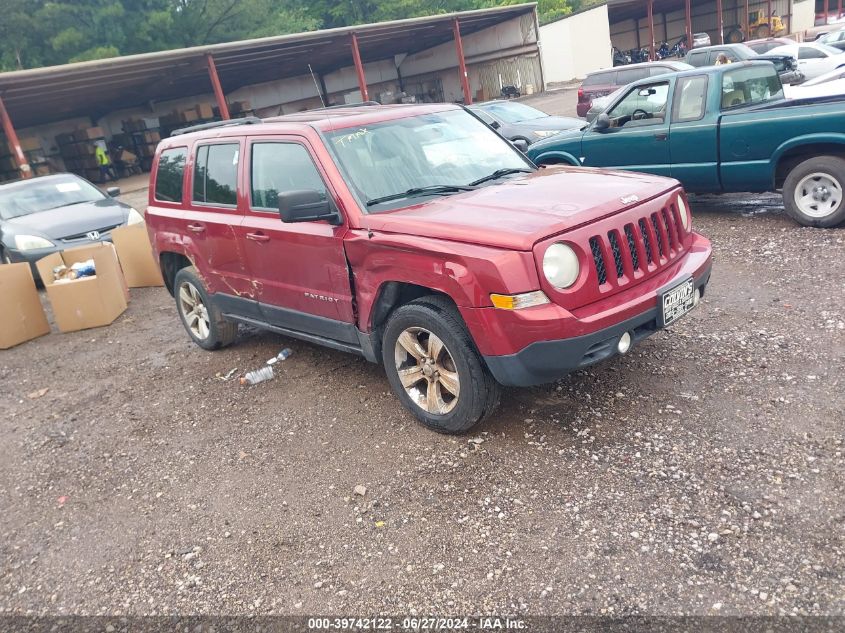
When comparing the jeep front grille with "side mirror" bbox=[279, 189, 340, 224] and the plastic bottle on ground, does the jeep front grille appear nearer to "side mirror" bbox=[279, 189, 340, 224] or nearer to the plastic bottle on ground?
"side mirror" bbox=[279, 189, 340, 224]

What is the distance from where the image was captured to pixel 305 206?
3.82m

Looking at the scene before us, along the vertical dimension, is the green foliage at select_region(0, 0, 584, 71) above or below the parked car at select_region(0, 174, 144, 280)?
above

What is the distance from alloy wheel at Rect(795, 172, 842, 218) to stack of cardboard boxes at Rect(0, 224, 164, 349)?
7.40 metres

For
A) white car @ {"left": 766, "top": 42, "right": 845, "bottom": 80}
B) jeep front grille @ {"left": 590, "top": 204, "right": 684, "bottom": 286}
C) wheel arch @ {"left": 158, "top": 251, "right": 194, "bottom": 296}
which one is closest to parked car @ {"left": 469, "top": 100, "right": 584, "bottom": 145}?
wheel arch @ {"left": 158, "top": 251, "right": 194, "bottom": 296}

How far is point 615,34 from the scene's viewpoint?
41.8 meters

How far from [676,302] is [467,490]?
1.55 m

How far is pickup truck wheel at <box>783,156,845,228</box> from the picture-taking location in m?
6.38

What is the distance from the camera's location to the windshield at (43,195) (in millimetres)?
9789

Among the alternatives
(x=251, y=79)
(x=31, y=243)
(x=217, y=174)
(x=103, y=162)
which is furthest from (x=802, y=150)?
(x=251, y=79)

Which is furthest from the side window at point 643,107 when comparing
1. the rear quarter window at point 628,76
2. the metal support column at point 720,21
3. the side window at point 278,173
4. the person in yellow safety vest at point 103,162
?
the metal support column at point 720,21

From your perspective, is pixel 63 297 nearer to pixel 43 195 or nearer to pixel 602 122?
pixel 43 195

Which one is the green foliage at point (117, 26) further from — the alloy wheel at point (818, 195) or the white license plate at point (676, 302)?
the white license plate at point (676, 302)

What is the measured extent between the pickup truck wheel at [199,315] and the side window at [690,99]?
5.33 meters

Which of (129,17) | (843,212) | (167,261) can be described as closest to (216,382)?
(167,261)
